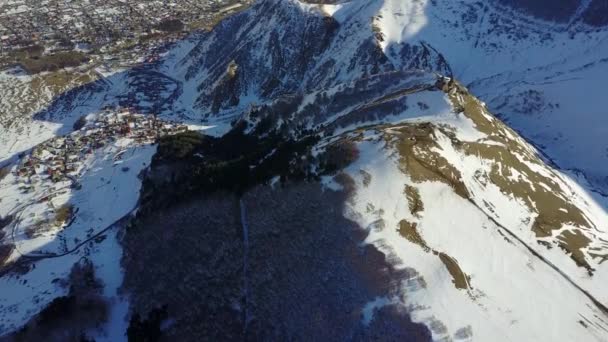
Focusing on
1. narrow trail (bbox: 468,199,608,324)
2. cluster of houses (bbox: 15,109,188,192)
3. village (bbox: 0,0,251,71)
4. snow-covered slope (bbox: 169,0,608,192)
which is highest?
village (bbox: 0,0,251,71)

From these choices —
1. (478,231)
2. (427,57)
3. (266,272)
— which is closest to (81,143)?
(266,272)

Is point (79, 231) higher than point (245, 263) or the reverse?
the reverse

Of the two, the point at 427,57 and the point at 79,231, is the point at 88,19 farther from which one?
the point at 427,57

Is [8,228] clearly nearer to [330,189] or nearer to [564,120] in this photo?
[330,189]

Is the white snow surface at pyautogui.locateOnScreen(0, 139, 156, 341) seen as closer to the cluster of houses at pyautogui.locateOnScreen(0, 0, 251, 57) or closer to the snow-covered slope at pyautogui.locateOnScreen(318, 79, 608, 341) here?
the snow-covered slope at pyautogui.locateOnScreen(318, 79, 608, 341)

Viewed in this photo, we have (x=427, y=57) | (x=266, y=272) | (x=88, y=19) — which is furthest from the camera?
(x=88, y=19)

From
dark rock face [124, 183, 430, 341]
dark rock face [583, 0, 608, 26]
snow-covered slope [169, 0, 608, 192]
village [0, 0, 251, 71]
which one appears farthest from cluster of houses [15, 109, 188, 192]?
dark rock face [583, 0, 608, 26]

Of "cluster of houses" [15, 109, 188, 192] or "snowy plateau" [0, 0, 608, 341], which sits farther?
"cluster of houses" [15, 109, 188, 192]
